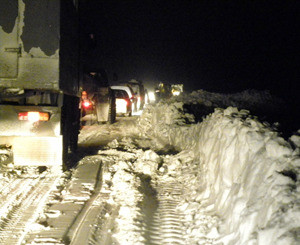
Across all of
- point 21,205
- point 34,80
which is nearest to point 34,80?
point 34,80

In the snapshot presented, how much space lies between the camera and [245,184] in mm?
3867

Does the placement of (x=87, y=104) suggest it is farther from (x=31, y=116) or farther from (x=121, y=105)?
(x=31, y=116)

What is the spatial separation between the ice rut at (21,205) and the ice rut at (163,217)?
1498 millimetres

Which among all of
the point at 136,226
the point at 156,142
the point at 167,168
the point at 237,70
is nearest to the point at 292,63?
the point at 237,70

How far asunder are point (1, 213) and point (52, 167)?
8.18 feet

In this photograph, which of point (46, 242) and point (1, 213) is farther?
point (1, 213)

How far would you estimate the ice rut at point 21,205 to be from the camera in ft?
13.9

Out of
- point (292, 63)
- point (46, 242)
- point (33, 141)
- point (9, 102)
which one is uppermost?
point (292, 63)

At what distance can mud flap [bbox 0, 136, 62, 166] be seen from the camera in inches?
257

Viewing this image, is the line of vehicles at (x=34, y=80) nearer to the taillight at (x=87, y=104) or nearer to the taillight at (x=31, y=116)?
the taillight at (x=31, y=116)

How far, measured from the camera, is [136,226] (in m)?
4.46

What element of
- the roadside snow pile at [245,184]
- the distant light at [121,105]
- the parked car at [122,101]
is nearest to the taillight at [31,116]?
the roadside snow pile at [245,184]

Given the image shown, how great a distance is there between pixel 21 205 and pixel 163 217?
2.07 metres

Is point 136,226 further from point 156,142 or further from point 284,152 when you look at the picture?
point 156,142
